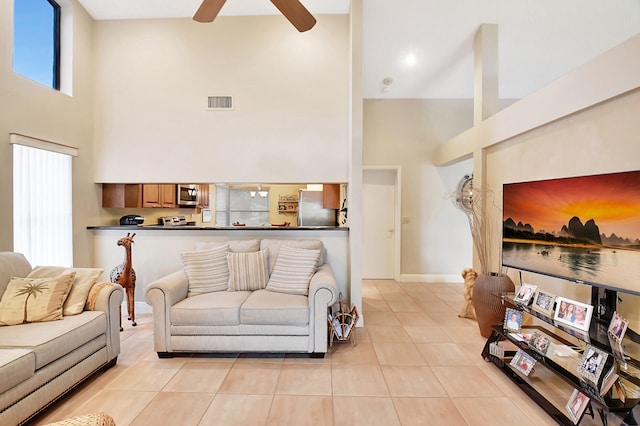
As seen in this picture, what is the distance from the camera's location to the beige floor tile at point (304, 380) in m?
2.19

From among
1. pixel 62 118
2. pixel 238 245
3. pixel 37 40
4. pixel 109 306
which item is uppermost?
pixel 37 40

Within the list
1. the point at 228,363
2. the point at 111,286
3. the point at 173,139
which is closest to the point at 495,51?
the point at 173,139

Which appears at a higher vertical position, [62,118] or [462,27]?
[462,27]

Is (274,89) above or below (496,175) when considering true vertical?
above

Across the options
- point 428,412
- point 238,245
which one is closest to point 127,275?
point 238,245

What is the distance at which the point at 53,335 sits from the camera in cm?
201

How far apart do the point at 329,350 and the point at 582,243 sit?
7.01ft

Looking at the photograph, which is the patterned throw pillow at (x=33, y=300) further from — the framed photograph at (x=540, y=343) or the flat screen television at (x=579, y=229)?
the flat screen television at (x=579, y=229)

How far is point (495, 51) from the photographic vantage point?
3789mm

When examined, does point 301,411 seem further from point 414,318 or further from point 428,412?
point 414,318

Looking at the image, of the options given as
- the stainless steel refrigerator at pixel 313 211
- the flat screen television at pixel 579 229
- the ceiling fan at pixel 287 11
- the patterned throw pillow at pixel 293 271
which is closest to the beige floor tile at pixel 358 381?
the patterned throw pillow at pixel 293 271

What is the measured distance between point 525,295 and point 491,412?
937mm

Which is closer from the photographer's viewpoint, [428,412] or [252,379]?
[428,412]

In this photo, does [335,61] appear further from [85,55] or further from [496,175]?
[85,55]
